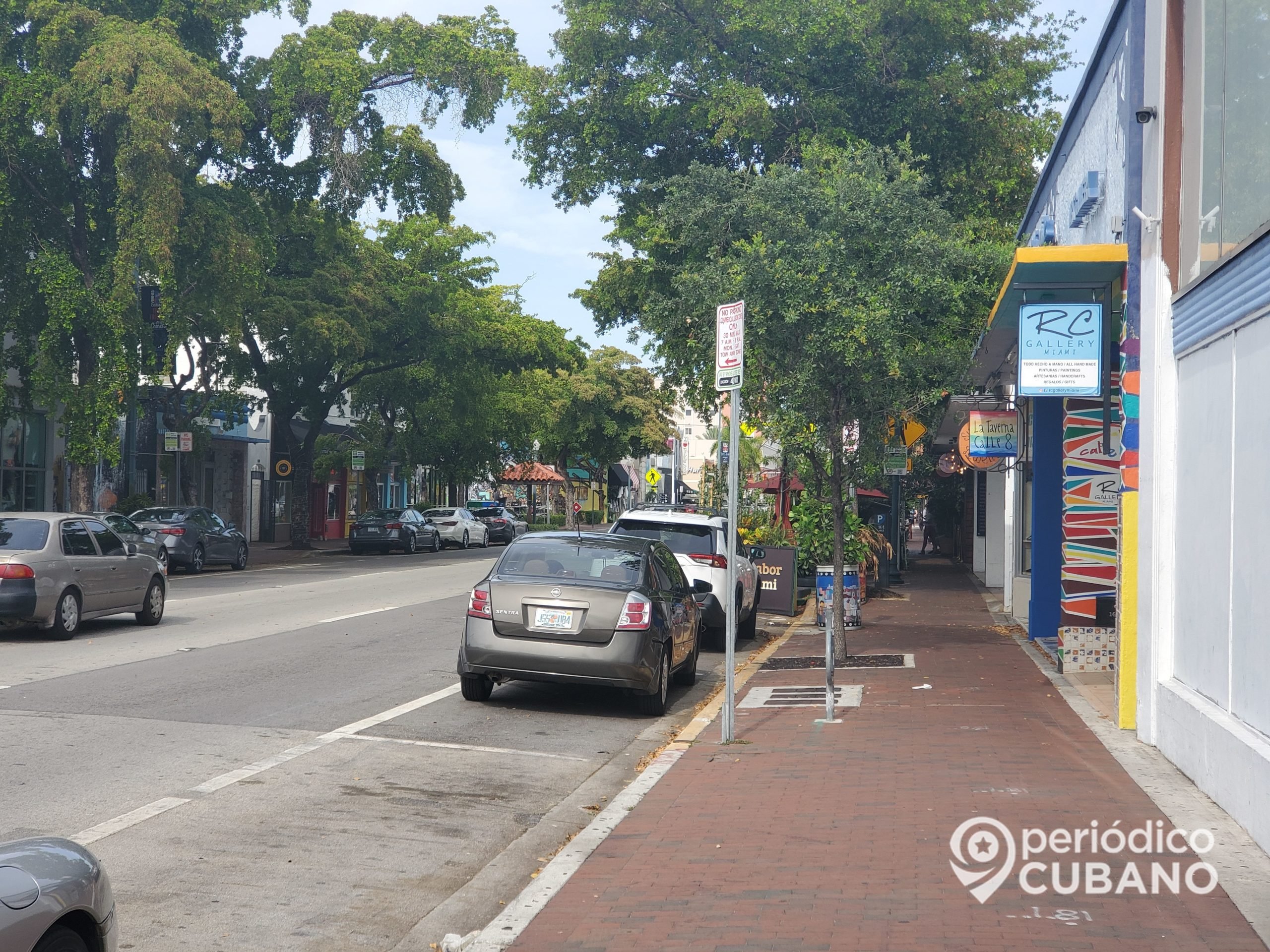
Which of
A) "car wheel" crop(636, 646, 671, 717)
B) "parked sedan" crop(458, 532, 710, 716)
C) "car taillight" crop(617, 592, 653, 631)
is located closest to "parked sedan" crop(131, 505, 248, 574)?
"parked sedan" crop(458, 532, 710, 716)

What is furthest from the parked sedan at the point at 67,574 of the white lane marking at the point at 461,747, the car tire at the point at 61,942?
the car tire at the point at 61,942

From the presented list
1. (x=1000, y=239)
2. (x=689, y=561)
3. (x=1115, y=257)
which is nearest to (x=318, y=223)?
(x=1000, y=239)

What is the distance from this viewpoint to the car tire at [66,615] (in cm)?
1498

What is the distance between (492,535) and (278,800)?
146ft

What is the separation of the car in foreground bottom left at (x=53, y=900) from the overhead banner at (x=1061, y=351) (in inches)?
379

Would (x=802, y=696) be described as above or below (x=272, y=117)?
below

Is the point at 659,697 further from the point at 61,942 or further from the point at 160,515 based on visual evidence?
the point at 160,515

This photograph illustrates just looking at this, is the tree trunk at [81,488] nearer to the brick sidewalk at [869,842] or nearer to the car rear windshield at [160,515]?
the car rear windshield at [160,515]

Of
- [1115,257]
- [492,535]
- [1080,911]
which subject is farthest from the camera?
[492,535]

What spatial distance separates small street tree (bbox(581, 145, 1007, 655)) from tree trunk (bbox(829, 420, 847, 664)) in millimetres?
19

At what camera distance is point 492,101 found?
102 feet

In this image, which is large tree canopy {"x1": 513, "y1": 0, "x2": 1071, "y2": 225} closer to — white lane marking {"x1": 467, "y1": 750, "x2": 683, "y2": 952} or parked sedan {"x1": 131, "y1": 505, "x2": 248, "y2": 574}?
parked sedan {"x1": 131, "y1": 505, "x2": 248, "y2": 574}

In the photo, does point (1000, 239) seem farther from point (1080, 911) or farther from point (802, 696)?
point (1080, 911)

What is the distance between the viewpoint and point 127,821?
696 centimetres
